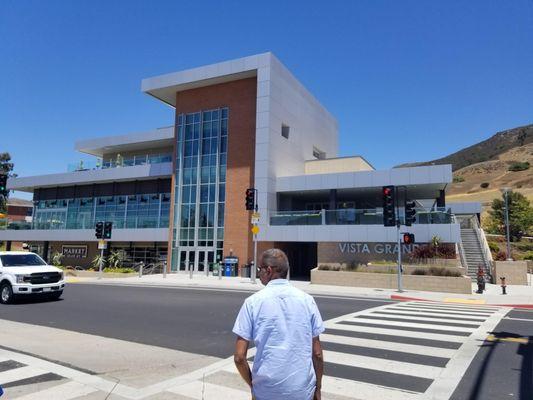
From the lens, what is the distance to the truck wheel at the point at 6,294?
15.0 meters

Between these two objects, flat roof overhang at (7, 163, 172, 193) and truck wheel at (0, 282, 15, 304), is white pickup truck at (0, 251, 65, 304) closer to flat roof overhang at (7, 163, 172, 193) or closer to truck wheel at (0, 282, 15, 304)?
truck wheel at (0, 282, 15, 304)

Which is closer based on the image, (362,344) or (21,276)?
(362,344)

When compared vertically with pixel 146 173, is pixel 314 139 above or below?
above

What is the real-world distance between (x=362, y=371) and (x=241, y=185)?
26.9 m

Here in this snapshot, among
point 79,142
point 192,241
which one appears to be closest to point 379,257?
point 192,241

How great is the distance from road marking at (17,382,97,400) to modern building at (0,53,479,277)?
76.8ft

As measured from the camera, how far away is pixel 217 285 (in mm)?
24000

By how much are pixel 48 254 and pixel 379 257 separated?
121 feet

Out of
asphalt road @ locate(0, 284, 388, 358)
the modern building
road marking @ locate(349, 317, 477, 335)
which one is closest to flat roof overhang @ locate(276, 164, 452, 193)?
the modern building

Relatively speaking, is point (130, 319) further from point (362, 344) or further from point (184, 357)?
point (362, 344)

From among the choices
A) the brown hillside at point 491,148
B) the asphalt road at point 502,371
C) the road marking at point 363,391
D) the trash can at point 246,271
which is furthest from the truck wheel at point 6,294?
the brown hillside at point 491,148

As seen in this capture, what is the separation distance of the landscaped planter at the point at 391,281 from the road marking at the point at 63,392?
19138mm

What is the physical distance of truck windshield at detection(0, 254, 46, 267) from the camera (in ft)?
51.6

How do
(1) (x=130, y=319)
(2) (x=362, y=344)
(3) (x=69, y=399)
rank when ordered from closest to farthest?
(3) (x=69, y=399) → (2) (x=362, y=344) → (1) (x=130, y=319)
